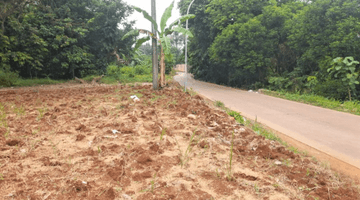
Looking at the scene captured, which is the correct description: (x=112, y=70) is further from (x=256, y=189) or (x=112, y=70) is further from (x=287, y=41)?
(x=256, y=189)

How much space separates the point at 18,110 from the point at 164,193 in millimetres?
5580

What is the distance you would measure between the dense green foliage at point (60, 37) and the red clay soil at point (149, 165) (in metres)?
10.4

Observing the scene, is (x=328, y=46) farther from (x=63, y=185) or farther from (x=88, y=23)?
(x=88, y=23)

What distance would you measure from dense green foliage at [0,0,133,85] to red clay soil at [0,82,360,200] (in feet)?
34.3

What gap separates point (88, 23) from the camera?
18406 mm

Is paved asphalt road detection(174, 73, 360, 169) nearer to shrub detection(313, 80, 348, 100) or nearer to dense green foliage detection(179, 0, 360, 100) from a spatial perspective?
shrub detection(313, 80, 348, 100)

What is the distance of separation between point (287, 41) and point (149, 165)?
1400 centimetres

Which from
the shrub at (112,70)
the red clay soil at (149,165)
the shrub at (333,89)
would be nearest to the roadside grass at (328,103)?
the shrub at (333,89)

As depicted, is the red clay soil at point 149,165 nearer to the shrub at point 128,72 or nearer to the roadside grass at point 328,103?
the roadside grass at point 328,103

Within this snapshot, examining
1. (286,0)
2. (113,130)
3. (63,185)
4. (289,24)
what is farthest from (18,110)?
(286,0)

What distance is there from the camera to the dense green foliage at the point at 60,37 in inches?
534

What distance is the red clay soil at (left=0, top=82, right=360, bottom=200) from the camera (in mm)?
2631

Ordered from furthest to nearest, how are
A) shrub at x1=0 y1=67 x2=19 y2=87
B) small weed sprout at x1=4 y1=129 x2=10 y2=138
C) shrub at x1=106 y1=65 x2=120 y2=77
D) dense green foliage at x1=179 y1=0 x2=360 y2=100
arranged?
1. shrub at x1=106 y1=65 x2=120 y2=77
2. shrub at x1=0 y1=67 x2=19 y2=87
3. dense green foliage at x1=179 y1=0 x2=360 y2=100
4. small weed sprout at x1=4 y1=129 x2=10 y2=138

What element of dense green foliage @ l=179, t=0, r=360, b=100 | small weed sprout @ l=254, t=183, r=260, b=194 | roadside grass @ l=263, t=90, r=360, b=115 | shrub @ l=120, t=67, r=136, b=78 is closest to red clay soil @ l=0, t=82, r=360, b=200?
small weed sprout @ l=254, t=183, r=260, b=194
